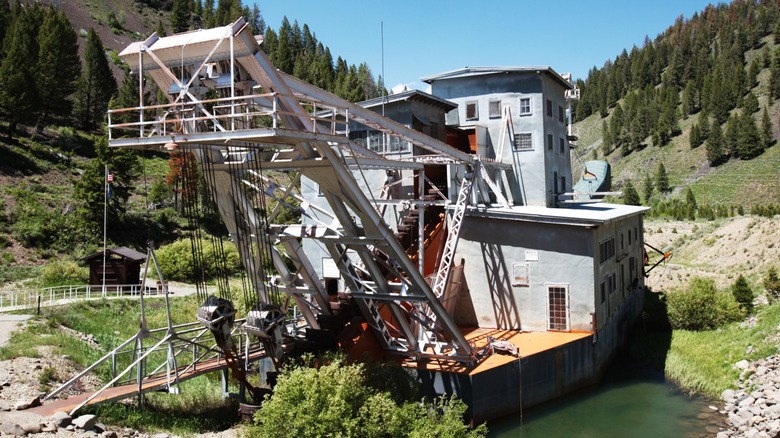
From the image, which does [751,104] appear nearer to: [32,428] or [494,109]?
[494,109]

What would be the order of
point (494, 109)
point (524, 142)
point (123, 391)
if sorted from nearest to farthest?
1. point (123, 391)
2. point (524, 142)
3. point (494, 109)

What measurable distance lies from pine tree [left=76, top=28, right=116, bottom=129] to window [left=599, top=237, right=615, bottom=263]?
59.7m

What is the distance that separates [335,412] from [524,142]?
17.5 metres

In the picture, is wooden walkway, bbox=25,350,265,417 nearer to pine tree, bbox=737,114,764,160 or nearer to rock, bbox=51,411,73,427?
rock, bbox=51,411,73,427

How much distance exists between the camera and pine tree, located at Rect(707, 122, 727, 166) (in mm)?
105375

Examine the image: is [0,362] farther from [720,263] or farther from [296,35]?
[296,35]

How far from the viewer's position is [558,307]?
75.3ft

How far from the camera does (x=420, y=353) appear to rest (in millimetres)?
19500

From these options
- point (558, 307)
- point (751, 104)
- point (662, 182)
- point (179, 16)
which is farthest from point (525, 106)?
point (179, 16)

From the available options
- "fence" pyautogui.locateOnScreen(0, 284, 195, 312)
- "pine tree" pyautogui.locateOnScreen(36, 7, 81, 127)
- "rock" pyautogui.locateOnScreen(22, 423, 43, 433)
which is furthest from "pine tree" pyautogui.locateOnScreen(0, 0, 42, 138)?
"rock" pyautogui.locateOnScreen(22, 423, 43, 433)

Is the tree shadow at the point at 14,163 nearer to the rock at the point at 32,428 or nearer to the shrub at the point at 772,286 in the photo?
the rock at the point at 32,428

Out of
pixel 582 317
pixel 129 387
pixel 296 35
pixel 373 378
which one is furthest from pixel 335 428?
pixel 296 35

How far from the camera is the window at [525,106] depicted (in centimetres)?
2775

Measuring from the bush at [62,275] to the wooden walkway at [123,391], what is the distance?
1824 cm
